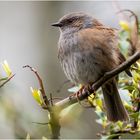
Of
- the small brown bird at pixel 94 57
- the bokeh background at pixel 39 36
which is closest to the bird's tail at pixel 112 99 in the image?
the small brown bird at pixel 94 57

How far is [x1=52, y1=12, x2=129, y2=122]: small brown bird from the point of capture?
416 cm

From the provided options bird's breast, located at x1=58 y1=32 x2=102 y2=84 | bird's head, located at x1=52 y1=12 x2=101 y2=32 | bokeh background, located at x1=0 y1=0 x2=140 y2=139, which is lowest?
bokeh background, located at x1=0 y1=0 x2=140 y2=139

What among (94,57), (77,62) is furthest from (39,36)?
(94,57)

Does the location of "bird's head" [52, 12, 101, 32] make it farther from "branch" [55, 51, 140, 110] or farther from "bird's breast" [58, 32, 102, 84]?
"branch" [55, 51, 140, 110]

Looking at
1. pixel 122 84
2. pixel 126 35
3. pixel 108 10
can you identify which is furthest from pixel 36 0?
pixel 126 35

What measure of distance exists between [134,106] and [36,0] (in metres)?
8.40

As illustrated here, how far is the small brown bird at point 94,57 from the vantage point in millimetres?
4156

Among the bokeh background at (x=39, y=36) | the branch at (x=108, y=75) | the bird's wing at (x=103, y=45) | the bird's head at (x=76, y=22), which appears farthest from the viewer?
the bokeh background at (x=39, y=36)

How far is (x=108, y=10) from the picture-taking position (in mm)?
9500

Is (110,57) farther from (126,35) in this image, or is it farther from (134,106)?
(126,35)

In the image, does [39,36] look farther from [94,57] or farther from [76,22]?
[94,57]

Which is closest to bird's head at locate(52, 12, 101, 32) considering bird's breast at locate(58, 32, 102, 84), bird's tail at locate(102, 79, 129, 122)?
bird's breast at locate(58, 32, 102, 84)

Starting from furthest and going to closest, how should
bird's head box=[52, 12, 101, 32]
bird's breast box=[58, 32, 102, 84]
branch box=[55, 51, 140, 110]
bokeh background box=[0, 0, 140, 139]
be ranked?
bokeh background box=[0, 0, 140, 139], bird's head box=[52, 12, 101, 32], bird's breast box=[58, 32, 102, 84], branch box=[55, 51, 140, 110]

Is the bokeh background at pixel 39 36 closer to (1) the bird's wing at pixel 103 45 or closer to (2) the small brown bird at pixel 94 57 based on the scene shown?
(2) the small brown bird at pixel 94 57
